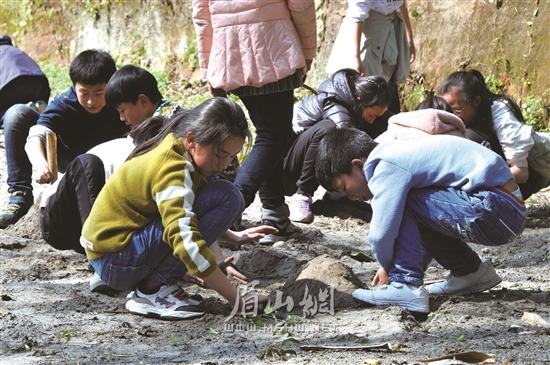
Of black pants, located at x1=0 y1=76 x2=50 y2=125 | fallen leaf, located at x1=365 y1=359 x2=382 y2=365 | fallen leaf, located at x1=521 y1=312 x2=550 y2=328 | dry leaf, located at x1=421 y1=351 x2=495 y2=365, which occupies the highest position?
black pants, located at x1=0 y1=76 x2=50 y2=125

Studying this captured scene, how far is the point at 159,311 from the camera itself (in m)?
4.25

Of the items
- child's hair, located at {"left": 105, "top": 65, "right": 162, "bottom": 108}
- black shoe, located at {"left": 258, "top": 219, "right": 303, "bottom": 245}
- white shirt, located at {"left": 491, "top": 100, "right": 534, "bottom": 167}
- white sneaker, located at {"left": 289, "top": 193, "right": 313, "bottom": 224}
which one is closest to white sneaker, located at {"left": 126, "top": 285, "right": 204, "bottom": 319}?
child's hair, located at {"left": 105, "top": 65, "right": 162, "bottom": 108}

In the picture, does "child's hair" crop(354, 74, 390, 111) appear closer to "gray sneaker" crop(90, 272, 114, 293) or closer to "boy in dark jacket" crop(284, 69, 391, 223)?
"boy in dark jacket" crop(284, 69, 391, 223)

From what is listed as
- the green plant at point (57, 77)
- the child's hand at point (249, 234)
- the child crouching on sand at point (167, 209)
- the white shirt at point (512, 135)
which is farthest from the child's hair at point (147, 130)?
the green plant at point (57, 77)

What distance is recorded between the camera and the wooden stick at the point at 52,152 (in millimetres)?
5609

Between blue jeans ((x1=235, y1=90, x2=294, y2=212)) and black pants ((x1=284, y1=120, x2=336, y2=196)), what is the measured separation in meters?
0.49

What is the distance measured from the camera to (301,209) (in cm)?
631

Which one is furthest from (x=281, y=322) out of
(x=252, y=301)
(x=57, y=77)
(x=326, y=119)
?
(x=57, y=77)

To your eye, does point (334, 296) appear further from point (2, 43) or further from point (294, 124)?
point (2, 43)

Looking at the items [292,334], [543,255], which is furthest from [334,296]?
[543,255]

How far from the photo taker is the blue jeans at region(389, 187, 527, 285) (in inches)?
161

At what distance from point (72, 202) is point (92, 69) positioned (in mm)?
887

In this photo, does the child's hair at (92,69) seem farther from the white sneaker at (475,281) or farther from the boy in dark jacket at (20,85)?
the white sneaker at (475,281)

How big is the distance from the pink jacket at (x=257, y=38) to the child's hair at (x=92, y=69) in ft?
2.03
